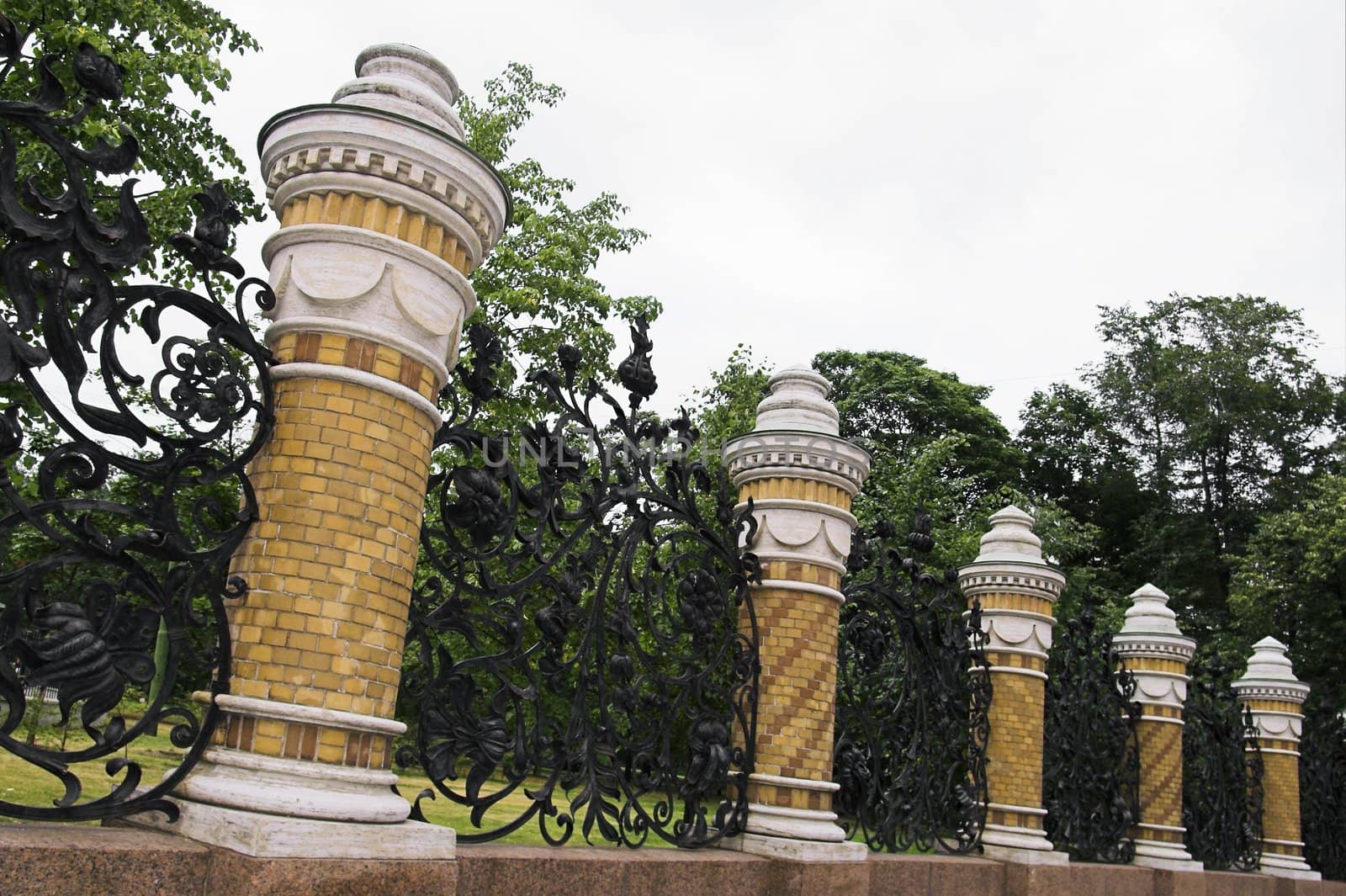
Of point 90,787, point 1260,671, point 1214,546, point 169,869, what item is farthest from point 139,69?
point 1214,546

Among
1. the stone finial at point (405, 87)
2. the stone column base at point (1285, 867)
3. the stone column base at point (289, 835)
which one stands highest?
the stone finial at point (405, 87)

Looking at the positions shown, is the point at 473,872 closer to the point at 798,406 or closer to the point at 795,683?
the point at 795,683

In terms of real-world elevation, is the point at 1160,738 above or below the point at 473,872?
above

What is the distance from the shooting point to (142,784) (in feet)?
24.6

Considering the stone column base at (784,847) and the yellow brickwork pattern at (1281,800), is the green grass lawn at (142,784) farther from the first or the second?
the yellow brickwork pattern at (1281,800)

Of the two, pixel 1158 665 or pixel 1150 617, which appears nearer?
pixel 1158 665

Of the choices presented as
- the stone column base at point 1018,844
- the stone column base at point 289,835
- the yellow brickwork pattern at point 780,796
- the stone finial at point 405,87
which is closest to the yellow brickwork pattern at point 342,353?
the stone finial at point 405,87

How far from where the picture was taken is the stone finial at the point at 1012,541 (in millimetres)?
8625

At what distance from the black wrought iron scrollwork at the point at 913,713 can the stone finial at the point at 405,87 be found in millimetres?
3774

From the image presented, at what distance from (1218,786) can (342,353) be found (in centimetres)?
1090

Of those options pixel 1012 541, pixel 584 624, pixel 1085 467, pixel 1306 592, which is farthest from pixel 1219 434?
pixel 584 624

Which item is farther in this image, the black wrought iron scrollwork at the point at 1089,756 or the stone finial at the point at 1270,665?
the stone finial at the point at 1270,665

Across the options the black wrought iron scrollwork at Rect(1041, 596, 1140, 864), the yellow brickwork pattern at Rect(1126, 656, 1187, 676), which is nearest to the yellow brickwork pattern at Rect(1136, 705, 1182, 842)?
the black wrought iron scrollwork at Rect(1041, 596, 1140, 864)

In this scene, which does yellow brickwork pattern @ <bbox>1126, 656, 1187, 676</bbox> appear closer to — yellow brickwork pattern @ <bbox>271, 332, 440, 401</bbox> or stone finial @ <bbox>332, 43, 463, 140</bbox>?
stone finial @ <bbox>332, 43, 463, 140</bbox>
